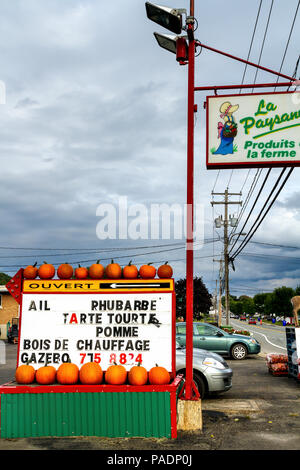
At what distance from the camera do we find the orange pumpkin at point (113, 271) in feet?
25.2

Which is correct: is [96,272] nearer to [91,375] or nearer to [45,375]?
[91,375]

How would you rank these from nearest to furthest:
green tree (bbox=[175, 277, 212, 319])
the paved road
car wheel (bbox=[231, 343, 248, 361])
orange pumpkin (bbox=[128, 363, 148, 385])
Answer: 1. orange pumpkin (bbox=[128, 363, 148, 385])
2. car wheel (bbox=[231, 343, 248, 361])
3. the paved road
4. green tree (bbox=[175, 277, 212, 319])

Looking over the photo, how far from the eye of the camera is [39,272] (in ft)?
25.5

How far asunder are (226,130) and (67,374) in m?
5.47

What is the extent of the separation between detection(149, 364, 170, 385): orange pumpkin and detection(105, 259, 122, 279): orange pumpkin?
1664 millimetres

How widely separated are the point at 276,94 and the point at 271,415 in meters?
6.33

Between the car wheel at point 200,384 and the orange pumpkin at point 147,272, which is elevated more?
the orange pumpkin at point 147,272

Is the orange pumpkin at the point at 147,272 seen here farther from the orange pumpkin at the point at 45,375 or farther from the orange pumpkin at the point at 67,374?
the orange pumpkin at the point at 45,375

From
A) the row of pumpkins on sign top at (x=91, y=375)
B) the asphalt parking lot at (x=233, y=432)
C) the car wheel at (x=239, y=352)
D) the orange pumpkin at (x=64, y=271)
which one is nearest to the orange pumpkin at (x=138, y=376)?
the row of pumpkins on sign top at (x=91, y=375)

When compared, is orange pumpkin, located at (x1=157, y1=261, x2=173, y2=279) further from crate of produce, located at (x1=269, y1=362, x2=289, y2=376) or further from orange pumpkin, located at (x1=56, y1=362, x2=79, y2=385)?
crate of produce, located at (x1=269, y1=362, x2=289, y2=376)

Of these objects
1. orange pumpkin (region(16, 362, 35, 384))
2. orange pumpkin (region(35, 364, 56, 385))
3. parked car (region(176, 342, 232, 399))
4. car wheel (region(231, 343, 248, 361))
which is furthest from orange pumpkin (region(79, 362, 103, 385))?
car wheel (region(231, 343, 248, 361))

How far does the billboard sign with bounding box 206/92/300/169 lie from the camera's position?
8875 millimetres
